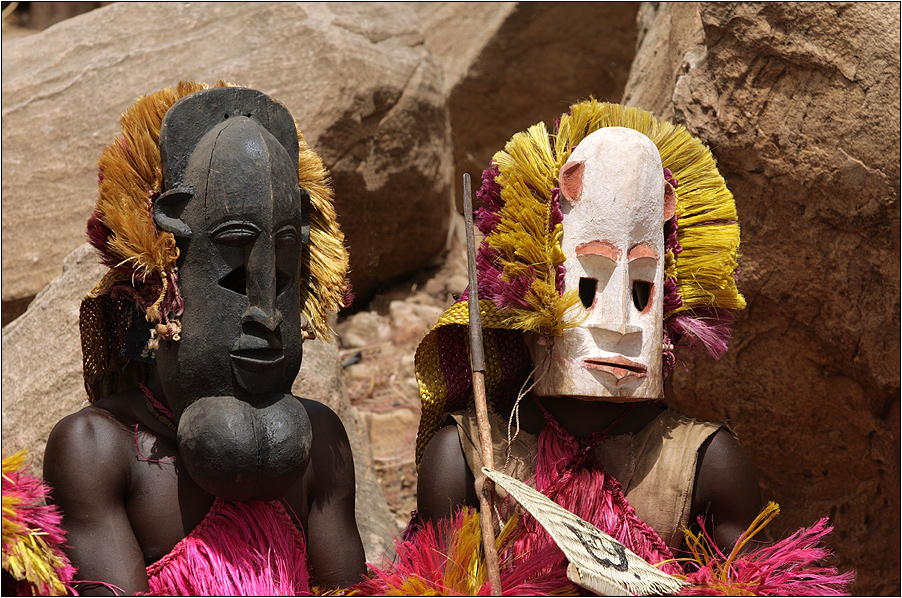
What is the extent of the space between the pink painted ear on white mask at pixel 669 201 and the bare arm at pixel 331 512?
0.80 m

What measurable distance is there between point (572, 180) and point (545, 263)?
179 mm

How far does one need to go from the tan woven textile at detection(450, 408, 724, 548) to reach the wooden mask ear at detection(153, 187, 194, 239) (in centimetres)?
67

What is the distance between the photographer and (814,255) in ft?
8.74

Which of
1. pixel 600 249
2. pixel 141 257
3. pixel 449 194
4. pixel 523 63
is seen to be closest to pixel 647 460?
pixel 600 249

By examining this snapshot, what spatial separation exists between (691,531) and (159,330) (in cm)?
110

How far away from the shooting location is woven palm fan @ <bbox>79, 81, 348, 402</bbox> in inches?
67.9

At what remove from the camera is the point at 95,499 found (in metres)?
1.72

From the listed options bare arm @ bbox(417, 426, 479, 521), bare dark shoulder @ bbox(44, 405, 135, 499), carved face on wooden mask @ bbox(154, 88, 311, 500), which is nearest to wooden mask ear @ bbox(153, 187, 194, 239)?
carved face on wooden mask @ bbox(154, 88, 311, 500)

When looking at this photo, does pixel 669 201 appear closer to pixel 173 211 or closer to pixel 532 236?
pixel 532 236

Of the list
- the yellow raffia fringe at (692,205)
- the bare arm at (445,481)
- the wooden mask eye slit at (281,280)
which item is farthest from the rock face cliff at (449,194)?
the wooden mask eye slit at (281,280)

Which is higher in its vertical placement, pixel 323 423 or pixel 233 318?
pixel 233 318

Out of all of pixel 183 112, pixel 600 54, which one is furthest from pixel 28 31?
pixel 183 112

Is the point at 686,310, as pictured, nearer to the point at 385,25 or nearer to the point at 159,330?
the point at 159,330

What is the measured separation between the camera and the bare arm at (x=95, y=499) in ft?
5.56
